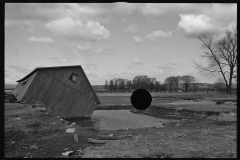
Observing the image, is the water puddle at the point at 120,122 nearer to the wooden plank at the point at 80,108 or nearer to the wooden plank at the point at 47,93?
the wooden plank at the point at 80,108

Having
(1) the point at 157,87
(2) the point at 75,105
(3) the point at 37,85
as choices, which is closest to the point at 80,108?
(2) the point at 75,105

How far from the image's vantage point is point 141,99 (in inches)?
130

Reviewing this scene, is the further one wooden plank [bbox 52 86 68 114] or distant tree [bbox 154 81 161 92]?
wooden plank [bbox 52 86 68 114]

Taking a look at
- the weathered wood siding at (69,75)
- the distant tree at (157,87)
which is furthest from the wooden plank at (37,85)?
the distant tree at (157,87)

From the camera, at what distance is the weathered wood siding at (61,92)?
20141 millimetres

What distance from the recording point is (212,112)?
17.8 meters

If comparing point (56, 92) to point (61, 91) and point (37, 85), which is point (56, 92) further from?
point (37, 85)

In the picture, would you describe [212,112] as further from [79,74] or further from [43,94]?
[43,94]

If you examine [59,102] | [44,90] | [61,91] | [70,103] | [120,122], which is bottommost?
[120,122]

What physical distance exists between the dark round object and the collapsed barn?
18282 mm

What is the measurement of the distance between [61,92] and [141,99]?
62.4ft

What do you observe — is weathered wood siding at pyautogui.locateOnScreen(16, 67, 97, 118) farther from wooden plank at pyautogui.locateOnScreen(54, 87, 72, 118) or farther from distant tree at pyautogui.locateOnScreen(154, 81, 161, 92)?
distant tree at pyautogui.locateOnScreen(154, 81, 161, 92)

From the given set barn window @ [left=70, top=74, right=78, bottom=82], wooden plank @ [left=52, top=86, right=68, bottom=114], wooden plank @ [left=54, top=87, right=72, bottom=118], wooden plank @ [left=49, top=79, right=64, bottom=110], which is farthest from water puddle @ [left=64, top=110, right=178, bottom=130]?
barn window @ [left=70, top=74, right=78, bottom=82]

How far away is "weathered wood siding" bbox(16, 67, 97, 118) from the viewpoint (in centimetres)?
2014
